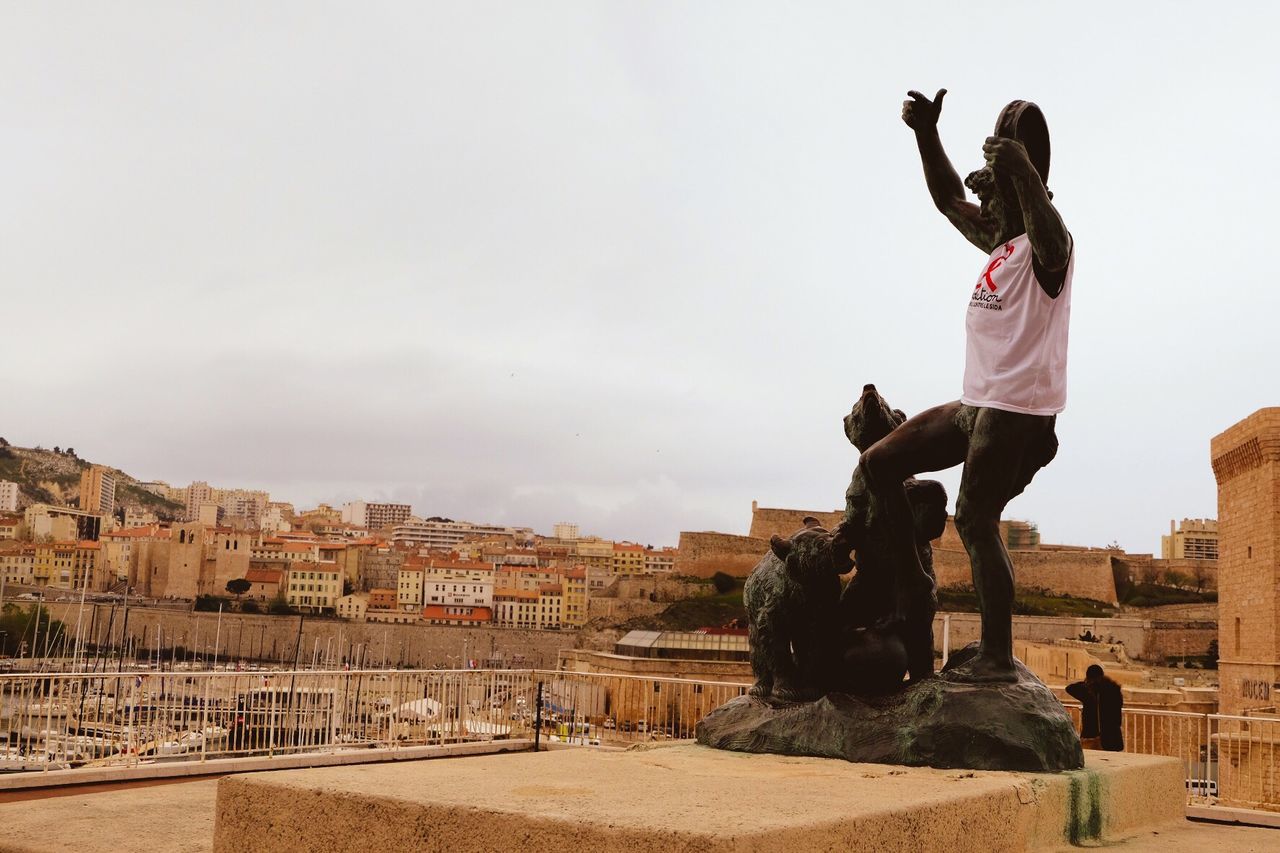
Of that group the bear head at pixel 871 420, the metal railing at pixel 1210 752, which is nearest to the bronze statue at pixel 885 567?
the bear head at pixel 871 420

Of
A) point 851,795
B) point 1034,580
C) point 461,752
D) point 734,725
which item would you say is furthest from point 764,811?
point 1034,580

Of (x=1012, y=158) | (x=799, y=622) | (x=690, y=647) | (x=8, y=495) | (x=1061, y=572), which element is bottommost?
(x=690, y=647)

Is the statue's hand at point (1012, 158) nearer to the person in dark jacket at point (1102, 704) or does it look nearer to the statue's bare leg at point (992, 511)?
the statue's bare leg at point (992, 511)

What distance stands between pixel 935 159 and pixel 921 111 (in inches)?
7.6

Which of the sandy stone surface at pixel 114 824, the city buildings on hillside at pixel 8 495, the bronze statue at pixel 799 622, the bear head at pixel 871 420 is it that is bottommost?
the sandy stone surface at pixel 114 824

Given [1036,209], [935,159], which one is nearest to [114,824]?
[1036,209]

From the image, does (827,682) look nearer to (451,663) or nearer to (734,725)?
(734,725)

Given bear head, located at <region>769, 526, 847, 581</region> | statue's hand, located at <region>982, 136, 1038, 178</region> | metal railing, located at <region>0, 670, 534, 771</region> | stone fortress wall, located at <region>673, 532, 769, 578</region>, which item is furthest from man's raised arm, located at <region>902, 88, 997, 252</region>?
stone fortress wall, located at <region>673, 532, 769, 578</region>

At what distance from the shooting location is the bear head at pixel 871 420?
4.60 metres

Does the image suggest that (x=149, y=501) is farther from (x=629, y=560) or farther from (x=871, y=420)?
(x=871, y=420)

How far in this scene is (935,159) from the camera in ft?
14.9

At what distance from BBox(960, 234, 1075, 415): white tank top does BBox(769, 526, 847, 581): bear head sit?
0.77m

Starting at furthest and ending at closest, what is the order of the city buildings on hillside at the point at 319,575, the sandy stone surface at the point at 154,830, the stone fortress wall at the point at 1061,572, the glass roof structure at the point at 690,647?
the city buildings on hillside at the point at 319,575
the stone fortress wall at the point at 1061,572
the glass roof structure at the point at 690,647
the sandy stone surface at the point at 154,830

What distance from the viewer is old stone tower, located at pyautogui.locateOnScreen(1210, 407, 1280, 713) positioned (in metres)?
27.2
